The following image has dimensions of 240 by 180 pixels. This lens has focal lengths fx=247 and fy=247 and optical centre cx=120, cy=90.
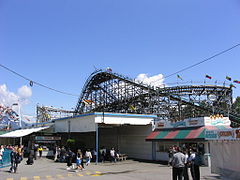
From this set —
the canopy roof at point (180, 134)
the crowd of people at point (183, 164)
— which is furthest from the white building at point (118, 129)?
the crowd of people at point (183, 164)

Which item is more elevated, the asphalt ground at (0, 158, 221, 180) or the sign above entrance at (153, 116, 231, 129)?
the sign above entrance at (153, 116, 231, 129)

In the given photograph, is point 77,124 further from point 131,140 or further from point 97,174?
point 97,174

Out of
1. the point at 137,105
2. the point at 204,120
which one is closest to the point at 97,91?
the point at 137,105

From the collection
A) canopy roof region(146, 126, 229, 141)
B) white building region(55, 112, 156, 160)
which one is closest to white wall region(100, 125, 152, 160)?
white building region(55, 112, 156, 160)

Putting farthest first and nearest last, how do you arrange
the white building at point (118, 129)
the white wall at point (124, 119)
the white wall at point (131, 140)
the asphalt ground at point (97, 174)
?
the white wall at point (131, 140) → the white building at point (118, 129) → the white wall at point (124, 119) → the asphalt ground at point (97, 174)

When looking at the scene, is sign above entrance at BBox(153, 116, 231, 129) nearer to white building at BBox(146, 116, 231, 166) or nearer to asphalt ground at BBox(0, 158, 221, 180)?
white building at BBox(146, 116, 231, 166)

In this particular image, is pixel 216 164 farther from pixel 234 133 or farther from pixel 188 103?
pixel 188 103

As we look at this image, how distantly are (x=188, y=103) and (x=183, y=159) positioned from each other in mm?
24792

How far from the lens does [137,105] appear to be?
122 ft

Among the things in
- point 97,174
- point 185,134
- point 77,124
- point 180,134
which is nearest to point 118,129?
point 77,124

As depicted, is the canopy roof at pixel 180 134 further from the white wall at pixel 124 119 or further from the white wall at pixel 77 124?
the white wall at pixel 77 124

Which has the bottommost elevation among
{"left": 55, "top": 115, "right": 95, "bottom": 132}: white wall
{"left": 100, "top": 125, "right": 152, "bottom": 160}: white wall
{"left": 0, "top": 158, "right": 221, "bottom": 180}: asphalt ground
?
{"left": 0, "top": 158, "right": 221, "bottom": 180}: asphalt ground

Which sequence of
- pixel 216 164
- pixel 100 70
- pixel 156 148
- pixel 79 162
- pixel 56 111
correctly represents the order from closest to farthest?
pixel 216 164 → pixel 79 162 → pixel 156 148 → pixel 100 70 → pixel 56 111

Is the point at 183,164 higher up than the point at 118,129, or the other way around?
the point at 118,129
